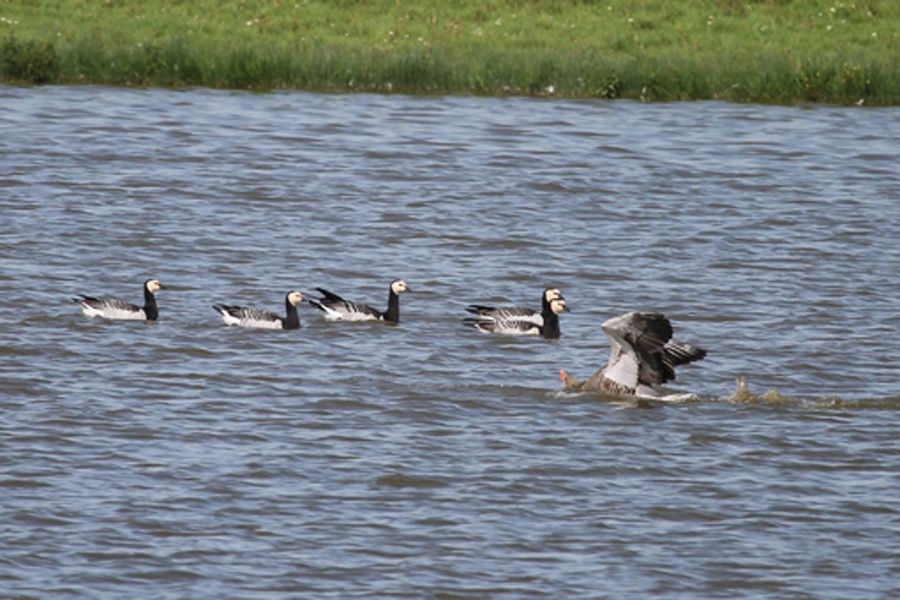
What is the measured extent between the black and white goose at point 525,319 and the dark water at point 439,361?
278 millimetres

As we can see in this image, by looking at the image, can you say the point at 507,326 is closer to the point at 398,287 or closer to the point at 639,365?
the point at 398,287

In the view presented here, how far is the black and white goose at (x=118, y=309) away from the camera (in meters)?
20.3

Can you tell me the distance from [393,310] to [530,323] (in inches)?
65.2

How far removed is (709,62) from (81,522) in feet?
90.0

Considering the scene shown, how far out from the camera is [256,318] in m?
20.3

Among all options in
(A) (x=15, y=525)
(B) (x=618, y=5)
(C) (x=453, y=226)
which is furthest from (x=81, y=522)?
(B) (x=618, y=5)

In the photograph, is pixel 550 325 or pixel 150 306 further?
pixel 550 325

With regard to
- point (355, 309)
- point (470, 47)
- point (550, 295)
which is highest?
point (470, 47)

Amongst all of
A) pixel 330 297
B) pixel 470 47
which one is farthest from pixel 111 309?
pixel 470 47

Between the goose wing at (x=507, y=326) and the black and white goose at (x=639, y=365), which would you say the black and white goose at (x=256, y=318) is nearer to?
the goose wing at (x=507, y=326)

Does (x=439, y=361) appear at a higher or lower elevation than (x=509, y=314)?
lower

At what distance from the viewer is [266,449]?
15172 mm

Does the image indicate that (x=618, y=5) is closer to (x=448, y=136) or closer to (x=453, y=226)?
(x=448, y=136)

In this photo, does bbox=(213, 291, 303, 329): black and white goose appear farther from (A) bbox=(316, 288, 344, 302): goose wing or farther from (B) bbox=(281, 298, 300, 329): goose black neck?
(A) bbox=(316, 288, 344, 302): goose wing
